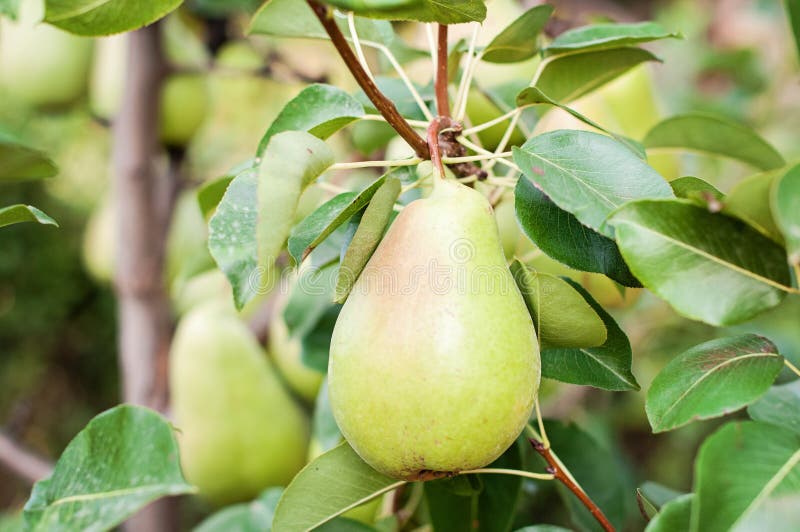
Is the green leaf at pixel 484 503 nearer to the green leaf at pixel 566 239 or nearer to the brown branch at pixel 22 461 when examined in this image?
the green leaf at pixel 566 239

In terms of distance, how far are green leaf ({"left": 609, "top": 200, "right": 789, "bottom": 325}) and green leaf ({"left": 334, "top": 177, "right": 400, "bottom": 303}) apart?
0.35ft

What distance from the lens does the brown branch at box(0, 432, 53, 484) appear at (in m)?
0.80

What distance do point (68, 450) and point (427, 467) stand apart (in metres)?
0.19

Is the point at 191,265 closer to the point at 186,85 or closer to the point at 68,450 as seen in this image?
the point at 68,450

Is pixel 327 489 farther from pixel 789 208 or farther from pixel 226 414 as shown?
pixel 226 414

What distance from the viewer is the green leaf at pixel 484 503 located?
468mm

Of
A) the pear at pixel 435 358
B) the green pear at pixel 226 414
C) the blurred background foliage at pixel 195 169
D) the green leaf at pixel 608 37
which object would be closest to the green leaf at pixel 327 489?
the pear at pixel 435 358

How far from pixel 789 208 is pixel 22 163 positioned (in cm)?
39

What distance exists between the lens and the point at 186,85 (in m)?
0.99

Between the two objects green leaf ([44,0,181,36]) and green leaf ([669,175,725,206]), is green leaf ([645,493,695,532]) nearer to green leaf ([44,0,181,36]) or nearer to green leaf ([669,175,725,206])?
green leaf ([669,175,725,206])

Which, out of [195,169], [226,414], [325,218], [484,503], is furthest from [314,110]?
[195,169]

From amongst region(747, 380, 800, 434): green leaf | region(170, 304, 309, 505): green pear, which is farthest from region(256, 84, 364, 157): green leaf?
region(170, 304, 309, 505): green pear

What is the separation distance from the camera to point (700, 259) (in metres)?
0.30

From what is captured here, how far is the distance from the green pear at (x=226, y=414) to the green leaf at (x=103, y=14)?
1.73 ft
